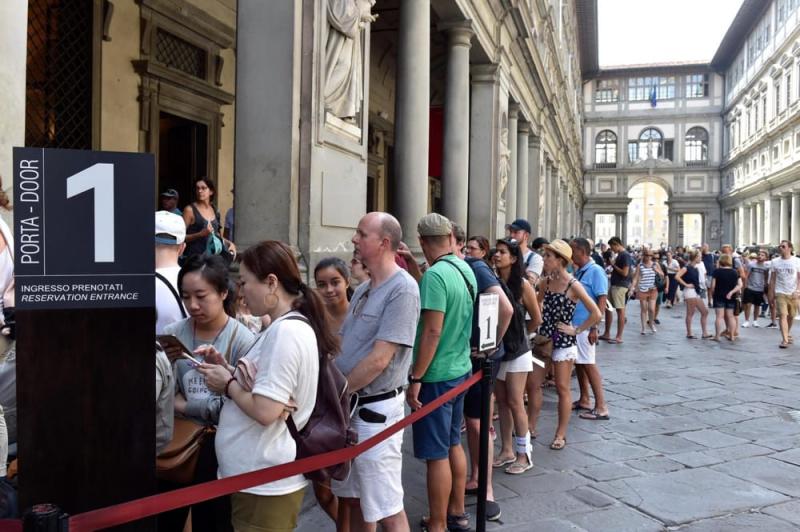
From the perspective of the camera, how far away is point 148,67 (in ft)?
28.5

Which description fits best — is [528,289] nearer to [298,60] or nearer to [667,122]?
[298,60]

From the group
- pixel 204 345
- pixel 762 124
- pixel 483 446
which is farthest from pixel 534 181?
pixel 762 124

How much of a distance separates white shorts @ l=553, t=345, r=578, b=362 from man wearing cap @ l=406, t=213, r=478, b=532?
76.9 inches

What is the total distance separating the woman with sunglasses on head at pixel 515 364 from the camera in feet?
16.4

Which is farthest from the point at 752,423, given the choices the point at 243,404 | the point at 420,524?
the point at 243,404

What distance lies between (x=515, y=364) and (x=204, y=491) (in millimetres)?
3176

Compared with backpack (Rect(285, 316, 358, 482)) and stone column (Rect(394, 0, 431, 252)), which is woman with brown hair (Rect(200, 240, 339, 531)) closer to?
backpack (Rect(285, 316, 358, 482))

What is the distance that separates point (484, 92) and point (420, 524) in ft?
35.5

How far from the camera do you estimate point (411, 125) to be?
9281 mm

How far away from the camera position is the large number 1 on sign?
6.53ft

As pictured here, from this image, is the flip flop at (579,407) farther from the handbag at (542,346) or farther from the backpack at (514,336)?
the backpack at (514,336)

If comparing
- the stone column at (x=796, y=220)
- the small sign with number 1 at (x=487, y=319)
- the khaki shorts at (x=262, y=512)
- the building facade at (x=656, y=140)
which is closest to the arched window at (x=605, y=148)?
the building facade at (x=656, y=140)

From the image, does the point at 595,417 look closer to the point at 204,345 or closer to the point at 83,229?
the point at 204,345

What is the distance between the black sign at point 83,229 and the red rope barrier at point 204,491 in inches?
22.2
